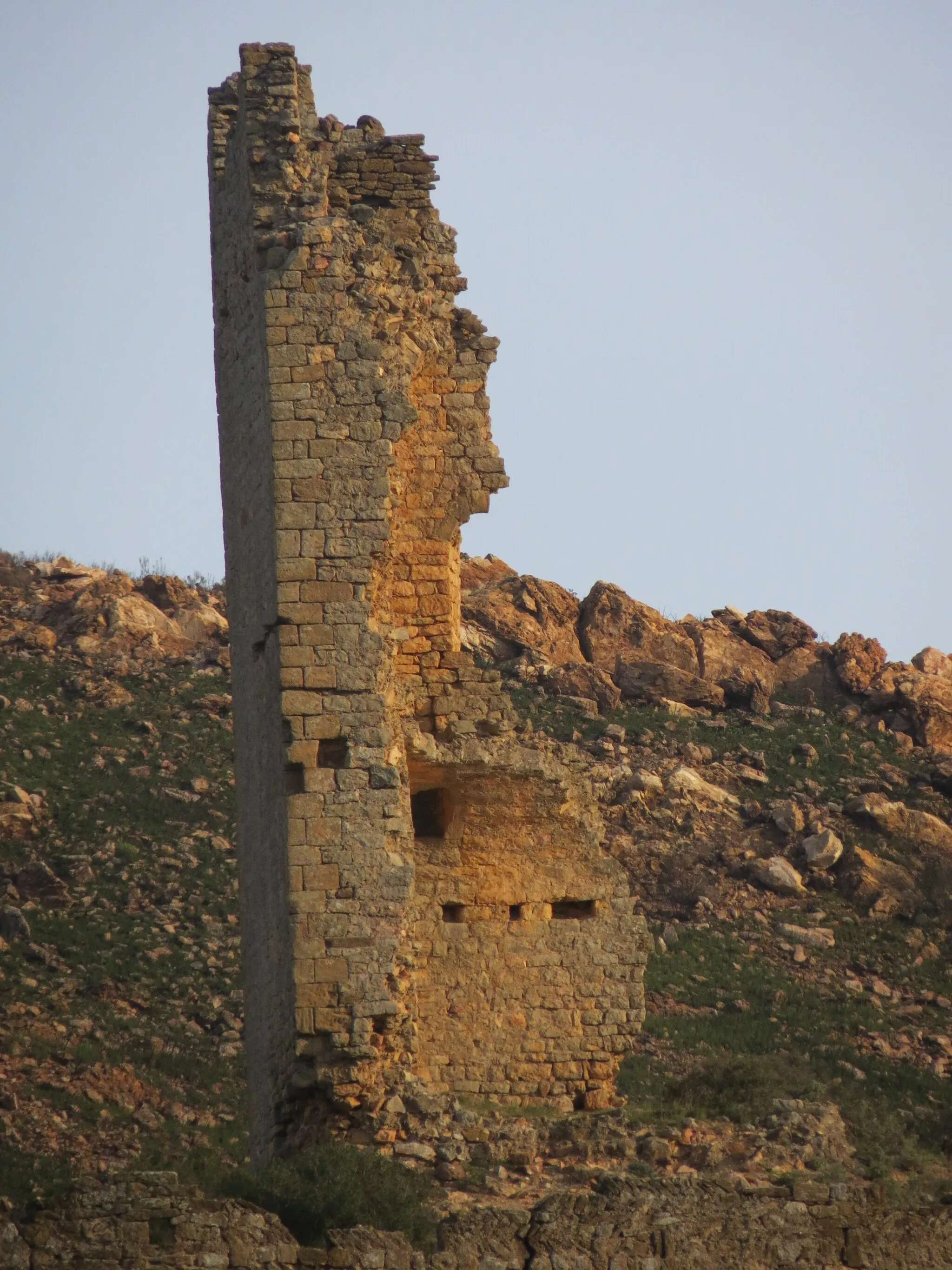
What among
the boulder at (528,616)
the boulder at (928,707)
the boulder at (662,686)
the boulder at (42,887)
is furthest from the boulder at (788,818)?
the boulder at (42,887)

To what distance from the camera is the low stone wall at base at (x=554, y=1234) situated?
10.9m

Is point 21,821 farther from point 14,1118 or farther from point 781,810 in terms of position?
point 781,810

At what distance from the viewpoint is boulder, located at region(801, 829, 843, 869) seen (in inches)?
1144

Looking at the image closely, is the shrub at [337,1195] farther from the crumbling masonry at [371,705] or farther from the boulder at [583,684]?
the boulder at [583,684]

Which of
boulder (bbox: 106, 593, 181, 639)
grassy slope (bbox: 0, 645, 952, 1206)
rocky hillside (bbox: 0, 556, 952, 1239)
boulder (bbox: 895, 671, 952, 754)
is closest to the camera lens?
rocky hillside (bbox: 0, 556, 952, 1239)

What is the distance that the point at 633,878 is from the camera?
1112 inches

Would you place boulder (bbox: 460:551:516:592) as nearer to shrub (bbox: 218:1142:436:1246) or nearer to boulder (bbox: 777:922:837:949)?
boulder (bbox: 777:922:837:949)

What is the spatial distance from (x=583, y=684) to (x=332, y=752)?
1907 centimetres

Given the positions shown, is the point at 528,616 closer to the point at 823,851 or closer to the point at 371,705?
the point at 823,851

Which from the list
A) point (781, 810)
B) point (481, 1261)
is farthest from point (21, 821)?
point (481, 1261)

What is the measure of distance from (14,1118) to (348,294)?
8.65 metres

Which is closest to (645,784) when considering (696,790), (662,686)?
(696,790)

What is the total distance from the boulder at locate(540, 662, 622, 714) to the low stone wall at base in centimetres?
1970

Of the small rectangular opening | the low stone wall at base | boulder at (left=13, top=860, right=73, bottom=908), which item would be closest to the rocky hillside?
boulder at (left=13, top=860, right=73, bottom=908)
